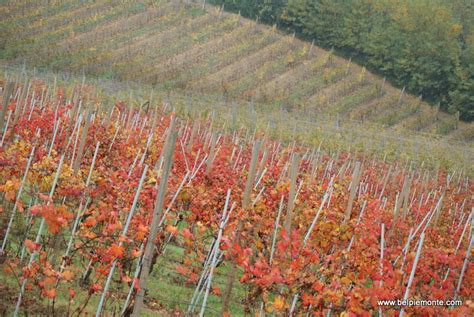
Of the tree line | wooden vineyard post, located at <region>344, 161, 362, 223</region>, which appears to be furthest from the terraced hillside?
wooden vineyard post, located at <region>344, 161, 362, 223</region>

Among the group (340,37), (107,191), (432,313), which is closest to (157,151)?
(107,191)

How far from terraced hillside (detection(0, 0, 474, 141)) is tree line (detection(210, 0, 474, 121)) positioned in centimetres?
128

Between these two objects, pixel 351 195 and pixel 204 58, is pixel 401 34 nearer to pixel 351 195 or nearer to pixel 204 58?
pixel 204 58

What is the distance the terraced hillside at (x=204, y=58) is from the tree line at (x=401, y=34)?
1278mm

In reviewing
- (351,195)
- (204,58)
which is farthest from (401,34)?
(351,195)

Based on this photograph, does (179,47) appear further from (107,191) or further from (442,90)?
(107,191)

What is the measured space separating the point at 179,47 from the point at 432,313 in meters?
40.7

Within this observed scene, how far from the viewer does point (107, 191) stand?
8.35 meters

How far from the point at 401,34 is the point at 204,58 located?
1467 centimetres

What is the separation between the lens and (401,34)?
47094 mm

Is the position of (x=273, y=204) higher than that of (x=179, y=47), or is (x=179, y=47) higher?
(x=179, y=47)

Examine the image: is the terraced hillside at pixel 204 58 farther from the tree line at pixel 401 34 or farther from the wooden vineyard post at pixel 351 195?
the wooden vineyard post at pixel 351 195

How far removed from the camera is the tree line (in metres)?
43.7

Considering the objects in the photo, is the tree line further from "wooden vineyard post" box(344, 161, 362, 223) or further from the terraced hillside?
"wooden vineyard post" box(344, 161, 362, 223)
